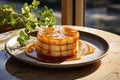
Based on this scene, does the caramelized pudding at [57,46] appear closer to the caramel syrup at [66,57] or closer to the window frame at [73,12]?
the caramel syrup at [66,57]

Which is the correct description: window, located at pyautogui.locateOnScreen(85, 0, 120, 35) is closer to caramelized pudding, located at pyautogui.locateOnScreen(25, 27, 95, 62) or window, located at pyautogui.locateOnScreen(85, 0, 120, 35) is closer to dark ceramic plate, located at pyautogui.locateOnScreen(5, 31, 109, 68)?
dark ceramic plate, located at pyautogui.locateOnScreen(5, 31, 109, 68)

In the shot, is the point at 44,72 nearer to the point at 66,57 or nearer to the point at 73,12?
the point at 66,57

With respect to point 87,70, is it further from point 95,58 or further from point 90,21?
point 90,21

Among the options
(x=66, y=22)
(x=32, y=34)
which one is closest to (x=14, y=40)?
(x=32, y=34)

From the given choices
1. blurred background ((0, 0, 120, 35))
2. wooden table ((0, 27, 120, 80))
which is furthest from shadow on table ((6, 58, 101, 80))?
blurred background ((0, 0, 120, 35))

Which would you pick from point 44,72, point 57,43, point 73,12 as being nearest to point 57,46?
point 57,43

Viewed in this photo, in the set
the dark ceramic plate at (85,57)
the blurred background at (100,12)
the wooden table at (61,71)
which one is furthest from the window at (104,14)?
the wooden table at (61,71)

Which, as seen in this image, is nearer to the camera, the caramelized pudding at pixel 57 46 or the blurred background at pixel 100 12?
the caramelized pudding at pixel 57 46

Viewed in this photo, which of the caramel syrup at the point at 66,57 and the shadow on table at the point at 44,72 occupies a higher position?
the caramel syrup at the point at 66,57
